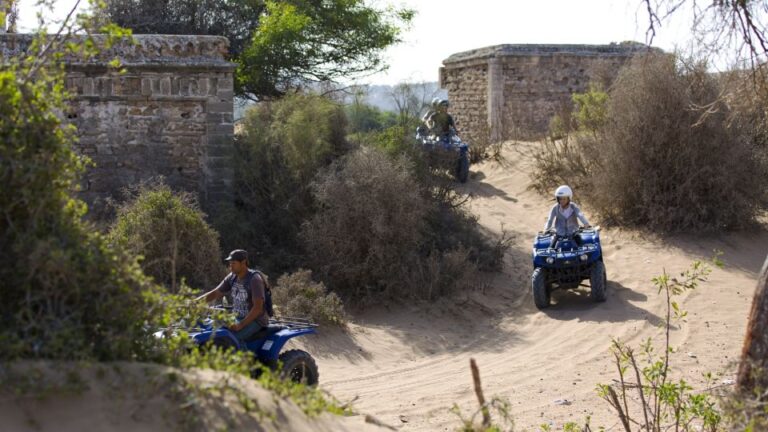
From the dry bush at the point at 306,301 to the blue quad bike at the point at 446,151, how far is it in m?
5.61

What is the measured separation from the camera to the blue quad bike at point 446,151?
1745cm

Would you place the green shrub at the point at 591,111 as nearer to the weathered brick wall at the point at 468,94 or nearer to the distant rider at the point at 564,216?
the weathered brick wall at the point at 468,94

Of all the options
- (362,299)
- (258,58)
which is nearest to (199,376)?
(362,299)

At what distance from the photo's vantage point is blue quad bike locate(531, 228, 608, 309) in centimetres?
1242

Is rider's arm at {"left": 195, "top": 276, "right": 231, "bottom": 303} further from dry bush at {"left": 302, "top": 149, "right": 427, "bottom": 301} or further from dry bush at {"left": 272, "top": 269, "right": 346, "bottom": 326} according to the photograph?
dry bush at {"left": 302, "top": 149, "right": 427, "bottom": 301}

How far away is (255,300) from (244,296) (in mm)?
236

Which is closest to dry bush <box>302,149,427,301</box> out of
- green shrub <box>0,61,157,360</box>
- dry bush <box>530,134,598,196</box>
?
dry bush <box>530,134,598,196</box>

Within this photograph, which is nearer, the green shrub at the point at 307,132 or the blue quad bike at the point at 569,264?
the blue quad bike at the point at 569,264

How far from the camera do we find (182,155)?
14812mm

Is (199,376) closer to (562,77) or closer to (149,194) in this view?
(149,194)

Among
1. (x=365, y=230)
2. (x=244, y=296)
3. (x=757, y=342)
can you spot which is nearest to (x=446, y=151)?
(x=365, y=230)

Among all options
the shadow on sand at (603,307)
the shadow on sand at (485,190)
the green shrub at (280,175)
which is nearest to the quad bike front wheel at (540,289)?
the shadow on sand at (603,307)

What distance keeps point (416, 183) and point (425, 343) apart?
342cm

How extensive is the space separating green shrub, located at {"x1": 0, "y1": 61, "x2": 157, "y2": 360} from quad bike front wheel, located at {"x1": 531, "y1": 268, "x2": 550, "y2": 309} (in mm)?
8142
